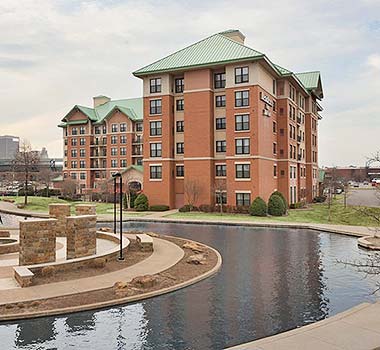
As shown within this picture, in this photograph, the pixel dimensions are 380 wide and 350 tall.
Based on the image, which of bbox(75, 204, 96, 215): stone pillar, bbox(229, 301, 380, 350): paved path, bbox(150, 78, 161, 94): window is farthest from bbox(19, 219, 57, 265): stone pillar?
bbox(150, 78, 161, 94): window

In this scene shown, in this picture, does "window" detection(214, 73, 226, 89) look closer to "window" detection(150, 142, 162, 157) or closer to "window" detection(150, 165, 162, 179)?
"window" detection(150, 142, 162, 157)

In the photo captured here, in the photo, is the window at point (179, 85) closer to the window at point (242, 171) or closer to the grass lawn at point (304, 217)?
the window at point (242, 171)

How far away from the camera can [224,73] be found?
4300 centimetres

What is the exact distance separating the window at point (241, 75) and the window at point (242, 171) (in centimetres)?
835

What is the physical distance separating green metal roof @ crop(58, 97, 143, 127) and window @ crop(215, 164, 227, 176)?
31467mm

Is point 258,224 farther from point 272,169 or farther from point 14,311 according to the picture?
point 14,311

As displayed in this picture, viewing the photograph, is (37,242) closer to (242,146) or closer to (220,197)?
(220,197)

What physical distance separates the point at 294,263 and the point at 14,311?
1203 cm

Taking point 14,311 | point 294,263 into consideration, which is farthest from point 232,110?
point 14,311

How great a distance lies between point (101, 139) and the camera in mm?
75875

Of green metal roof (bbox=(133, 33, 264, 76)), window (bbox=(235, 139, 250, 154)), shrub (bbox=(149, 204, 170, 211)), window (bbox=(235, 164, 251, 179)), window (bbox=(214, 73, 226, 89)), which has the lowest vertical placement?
shrub (bbox=(149, 204, 170, 211))

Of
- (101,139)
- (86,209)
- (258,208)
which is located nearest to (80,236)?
(86,209)

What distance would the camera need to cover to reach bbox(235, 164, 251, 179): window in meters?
41.3

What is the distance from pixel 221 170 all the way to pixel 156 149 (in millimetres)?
7761
